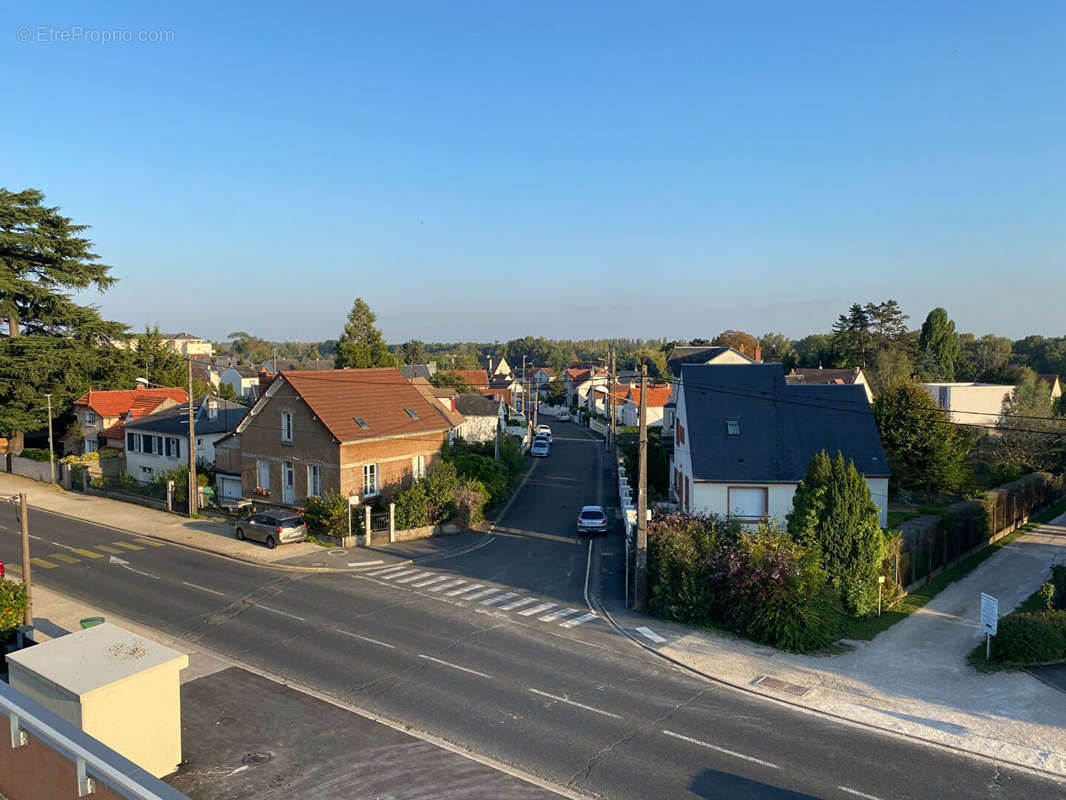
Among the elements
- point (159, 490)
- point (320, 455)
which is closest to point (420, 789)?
point (320, 455)

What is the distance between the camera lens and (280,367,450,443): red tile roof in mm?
34812

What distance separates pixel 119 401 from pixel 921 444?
2141 inches

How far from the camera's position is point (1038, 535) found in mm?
36969

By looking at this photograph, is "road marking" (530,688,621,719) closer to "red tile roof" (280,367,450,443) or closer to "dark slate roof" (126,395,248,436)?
"red tile roof" (280,367,450,443)

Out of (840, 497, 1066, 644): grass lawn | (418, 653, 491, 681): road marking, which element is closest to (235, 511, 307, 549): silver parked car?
(418, 653, 491, 681): road marking

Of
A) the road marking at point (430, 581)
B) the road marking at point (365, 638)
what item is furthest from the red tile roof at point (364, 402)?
the road marking at point (365, 638)

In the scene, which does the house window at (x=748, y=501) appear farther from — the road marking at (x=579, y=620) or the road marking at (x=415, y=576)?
the road marking at (x=415, y=576)

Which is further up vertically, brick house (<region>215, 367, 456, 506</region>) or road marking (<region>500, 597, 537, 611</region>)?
brick house (<region>215, 367, 456, 506</region>)

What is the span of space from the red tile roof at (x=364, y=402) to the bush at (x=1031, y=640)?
86.5 feet

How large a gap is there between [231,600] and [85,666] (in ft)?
37.2

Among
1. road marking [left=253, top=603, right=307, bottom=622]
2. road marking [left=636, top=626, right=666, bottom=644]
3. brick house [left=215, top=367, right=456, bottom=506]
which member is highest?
brick house [left=215, top=367, right=456, bottom=506]

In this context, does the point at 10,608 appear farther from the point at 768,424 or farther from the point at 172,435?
the point at 172,435

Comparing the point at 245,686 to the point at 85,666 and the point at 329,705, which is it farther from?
the point at 85,666

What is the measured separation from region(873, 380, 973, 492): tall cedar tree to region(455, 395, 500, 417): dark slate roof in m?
31.7
